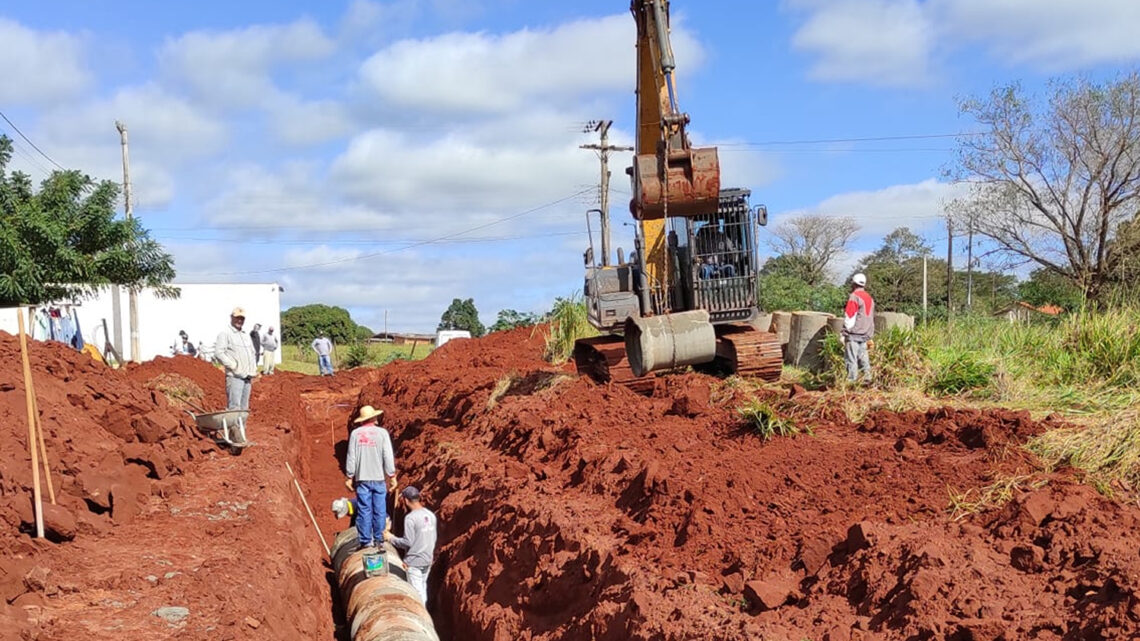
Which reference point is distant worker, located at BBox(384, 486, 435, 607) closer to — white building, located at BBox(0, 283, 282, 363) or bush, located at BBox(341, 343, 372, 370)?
bush, located at BBox(341, 343, 372, 370)

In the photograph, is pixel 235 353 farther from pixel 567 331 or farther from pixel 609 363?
pixel 567 331

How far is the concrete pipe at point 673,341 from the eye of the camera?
38.4 ft

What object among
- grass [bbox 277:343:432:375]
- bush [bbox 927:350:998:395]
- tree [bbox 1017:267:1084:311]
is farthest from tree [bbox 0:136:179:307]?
tree [bbox 1017:267:1084:311]

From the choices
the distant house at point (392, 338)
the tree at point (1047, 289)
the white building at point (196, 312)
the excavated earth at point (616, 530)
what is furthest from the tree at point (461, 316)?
the excavated earth at point (616, 530)

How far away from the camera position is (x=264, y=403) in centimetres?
2077

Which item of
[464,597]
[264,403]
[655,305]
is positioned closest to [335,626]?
[464,597]

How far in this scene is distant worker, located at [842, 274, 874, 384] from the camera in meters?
11.1

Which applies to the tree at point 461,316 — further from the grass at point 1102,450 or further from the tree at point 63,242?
the grass at point 1102,450

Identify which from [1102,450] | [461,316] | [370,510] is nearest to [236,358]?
[370,510]

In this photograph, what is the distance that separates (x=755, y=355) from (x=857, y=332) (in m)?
1.43

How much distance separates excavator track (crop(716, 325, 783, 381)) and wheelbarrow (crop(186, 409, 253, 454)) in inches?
257

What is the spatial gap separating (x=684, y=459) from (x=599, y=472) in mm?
1119

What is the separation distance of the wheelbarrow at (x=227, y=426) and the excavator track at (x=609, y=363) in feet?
15.7

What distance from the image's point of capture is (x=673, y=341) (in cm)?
1173
